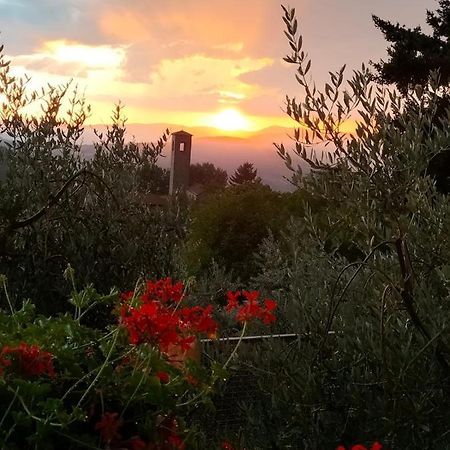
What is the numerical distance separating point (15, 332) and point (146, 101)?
394 centimetres

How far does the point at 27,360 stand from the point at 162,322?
376mm

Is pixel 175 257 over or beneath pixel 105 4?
beneath

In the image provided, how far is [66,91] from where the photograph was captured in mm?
5973

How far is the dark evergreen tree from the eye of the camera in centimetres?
2311

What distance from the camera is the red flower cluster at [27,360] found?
6.52ft

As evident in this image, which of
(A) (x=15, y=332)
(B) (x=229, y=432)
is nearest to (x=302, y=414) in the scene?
(B) (x=229, y=432)

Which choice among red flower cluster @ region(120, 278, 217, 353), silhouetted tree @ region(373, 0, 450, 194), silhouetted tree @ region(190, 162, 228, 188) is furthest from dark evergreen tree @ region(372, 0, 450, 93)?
silhouetted tree @ region(190, 162, 228, 188)

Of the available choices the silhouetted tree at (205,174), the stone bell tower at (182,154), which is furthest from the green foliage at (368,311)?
the silhouetted tree at (205,174)

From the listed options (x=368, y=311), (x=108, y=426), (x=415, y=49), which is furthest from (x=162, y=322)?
(x=415, y=49)

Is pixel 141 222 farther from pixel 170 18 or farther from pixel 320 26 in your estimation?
pixel 320 26

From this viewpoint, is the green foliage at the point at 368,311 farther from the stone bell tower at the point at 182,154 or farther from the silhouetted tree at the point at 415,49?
the stone bell tower at the point at 182,154

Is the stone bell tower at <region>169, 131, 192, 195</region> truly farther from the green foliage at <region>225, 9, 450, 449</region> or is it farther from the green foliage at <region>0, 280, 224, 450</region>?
the green foliage at <region>0, 280, 224, 450</region>

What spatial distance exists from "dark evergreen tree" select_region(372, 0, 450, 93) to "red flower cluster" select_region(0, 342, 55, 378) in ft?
72.6

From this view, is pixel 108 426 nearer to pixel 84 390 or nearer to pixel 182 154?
pixel 84 390
